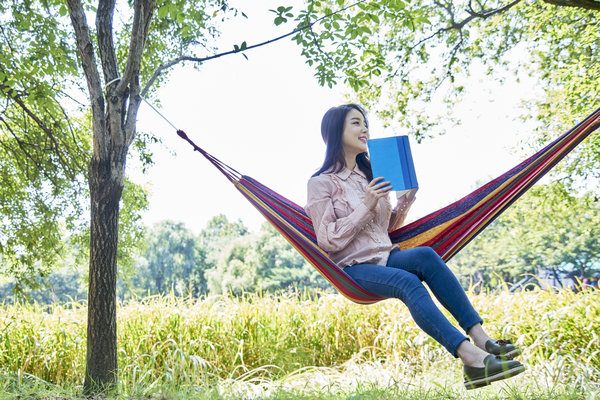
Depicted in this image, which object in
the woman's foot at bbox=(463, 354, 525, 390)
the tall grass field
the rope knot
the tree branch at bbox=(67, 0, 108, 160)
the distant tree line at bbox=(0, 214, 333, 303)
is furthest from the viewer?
the distant tree line at bbox=(0, 214, 333, 303)

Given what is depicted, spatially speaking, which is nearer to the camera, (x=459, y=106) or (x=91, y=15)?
(x=91, y=15)

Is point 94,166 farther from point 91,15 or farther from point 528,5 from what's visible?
point 528,5

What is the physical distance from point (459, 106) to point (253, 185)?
160 inches

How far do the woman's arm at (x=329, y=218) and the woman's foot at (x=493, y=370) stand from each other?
0.59 metres

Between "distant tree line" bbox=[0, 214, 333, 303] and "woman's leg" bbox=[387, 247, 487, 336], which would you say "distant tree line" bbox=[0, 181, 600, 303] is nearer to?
"distant tree line" bbox=[0, 214, 333, 303]

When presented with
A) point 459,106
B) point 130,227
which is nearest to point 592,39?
point 459,106

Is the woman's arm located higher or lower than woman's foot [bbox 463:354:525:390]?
higher

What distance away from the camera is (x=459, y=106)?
227 inches

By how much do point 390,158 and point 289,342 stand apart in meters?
2.33

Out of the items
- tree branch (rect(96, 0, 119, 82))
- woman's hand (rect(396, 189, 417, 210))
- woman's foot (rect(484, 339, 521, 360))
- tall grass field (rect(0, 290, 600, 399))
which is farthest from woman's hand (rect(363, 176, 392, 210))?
tree branch (rect(96, 0, 119, 82))

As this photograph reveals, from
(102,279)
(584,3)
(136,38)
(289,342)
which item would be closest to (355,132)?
(136,38)

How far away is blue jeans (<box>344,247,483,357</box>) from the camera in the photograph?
4.94ft

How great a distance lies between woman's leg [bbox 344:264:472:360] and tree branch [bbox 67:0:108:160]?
150 centimetres

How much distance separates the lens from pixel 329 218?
1848 mm
